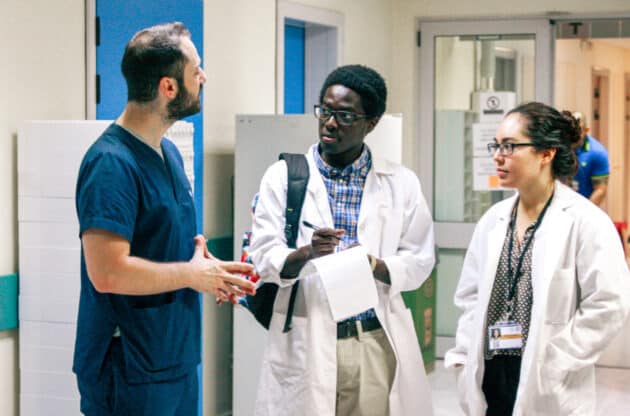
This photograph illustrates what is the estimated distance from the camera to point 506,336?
8.93 feet

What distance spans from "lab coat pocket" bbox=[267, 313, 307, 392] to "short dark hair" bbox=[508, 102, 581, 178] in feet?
2.83

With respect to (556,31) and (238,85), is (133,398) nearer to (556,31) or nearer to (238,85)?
(238,85)

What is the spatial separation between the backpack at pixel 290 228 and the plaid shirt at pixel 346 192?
0.23 feet

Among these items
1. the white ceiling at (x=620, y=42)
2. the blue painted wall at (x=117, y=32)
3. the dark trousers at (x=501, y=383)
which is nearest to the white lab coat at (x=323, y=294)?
the dark trousers at (x=501, y=383)

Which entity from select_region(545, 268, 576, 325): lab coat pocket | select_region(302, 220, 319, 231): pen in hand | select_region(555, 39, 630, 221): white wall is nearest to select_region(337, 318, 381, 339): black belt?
select_region(302, 220, 319, 231): pen in hand

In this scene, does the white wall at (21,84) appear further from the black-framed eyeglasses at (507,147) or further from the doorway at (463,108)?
the doorway at (463,108)

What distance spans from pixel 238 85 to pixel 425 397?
92.3 inches

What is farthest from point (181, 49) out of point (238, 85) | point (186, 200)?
point (238, 85)

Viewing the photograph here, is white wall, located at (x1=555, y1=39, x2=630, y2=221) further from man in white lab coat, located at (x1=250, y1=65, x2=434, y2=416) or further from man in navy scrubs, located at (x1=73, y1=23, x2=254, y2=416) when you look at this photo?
man in navy scrubs, located at (x1=73, y1=23, x2=254, y2=416)

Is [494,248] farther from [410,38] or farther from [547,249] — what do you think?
[410,38]

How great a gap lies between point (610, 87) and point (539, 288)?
8.19m

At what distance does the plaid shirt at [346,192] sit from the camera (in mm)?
2867

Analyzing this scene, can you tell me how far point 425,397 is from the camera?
116 inches

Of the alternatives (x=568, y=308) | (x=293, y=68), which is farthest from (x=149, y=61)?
(x=293, y=68)
